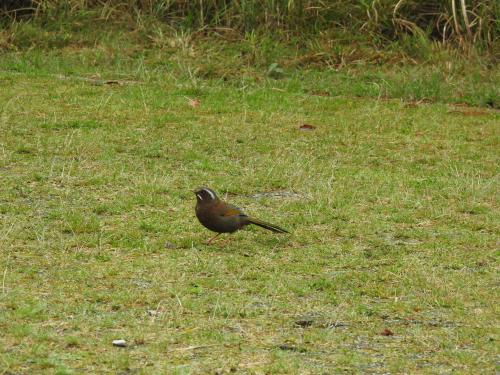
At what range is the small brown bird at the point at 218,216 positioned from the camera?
6.43 meters

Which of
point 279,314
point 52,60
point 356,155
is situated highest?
point 279,314

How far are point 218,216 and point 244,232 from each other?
25.1 inches

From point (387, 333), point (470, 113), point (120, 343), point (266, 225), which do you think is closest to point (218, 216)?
point (266, 225)

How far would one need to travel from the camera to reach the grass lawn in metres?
4.85

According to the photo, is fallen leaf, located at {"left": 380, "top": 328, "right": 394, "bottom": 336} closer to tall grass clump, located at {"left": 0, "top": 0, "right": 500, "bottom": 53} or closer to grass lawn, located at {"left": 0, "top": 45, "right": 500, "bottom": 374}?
grass lawn, located at {"left": 0, "top": 45, "right": 500, "bottom": 374}

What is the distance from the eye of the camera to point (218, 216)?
21.0ft

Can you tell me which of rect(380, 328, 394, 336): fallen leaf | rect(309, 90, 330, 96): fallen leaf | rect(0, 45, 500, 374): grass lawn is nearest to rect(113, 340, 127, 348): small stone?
rect(0, 45, 500, 374): grass lawn

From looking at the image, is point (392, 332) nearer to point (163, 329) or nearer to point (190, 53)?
point (163, 329)

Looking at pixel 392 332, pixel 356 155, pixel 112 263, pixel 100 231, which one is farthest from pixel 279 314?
pixel 356 155

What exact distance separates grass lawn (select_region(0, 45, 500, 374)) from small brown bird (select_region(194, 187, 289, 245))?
0.48 ft

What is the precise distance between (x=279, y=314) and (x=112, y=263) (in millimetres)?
1198

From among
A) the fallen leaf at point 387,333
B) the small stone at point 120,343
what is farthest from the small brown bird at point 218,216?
the small stone at point 120,343

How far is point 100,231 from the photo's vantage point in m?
6.71

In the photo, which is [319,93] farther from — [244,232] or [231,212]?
[231,212]
